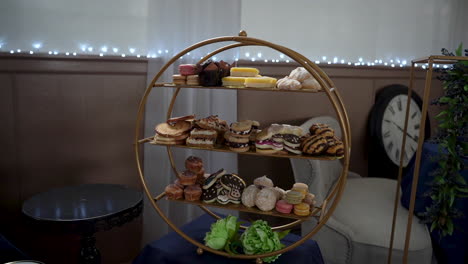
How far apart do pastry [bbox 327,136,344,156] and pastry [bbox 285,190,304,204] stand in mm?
201

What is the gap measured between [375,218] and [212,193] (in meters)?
0.97

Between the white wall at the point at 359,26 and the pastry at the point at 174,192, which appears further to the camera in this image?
the white wall at the point at 359,26

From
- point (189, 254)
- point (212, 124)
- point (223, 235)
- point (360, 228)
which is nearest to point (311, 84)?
point (212, 124)

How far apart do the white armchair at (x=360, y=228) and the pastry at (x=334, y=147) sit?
2.31ft

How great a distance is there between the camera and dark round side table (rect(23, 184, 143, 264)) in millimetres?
1347

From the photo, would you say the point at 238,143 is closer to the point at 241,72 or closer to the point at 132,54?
A: the point at 241,72

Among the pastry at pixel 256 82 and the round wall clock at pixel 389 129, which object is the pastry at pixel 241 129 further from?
the round wall clock at pixel 389 129

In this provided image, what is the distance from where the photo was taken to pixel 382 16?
286 cm

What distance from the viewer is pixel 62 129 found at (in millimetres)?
1944

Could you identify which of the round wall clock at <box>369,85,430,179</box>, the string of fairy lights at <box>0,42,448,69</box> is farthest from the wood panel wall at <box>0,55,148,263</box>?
the round wall clock at <box>369,85,430,179</box>

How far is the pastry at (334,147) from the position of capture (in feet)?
4.09

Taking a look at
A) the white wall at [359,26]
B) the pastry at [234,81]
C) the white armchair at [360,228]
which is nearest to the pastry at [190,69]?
the pastry at [234,81]

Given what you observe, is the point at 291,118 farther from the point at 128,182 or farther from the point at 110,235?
the point at 110,235

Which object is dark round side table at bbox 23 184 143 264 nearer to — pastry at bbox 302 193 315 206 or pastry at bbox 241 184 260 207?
pastry at bbox 241 184 260 207
